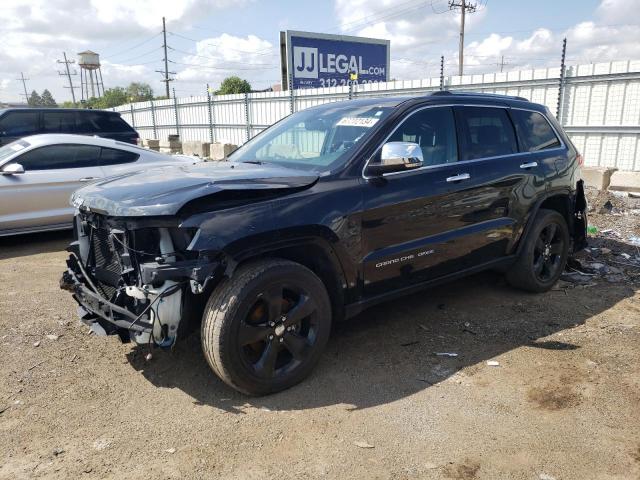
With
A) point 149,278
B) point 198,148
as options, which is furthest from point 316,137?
point 198,148

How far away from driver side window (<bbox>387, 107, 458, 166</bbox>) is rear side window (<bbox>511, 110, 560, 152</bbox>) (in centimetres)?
100

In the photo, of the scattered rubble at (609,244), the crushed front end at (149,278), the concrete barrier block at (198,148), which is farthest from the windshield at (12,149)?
the concrete barrier block at (198,148)

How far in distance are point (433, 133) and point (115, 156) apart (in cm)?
512

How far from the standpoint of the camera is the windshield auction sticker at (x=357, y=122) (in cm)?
390

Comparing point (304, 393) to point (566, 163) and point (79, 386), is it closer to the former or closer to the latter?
point (79, 386)

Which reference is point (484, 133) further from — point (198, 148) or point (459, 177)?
point (198, 148)

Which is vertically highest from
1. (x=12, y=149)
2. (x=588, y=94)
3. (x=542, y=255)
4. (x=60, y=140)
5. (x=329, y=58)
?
(x=329, y=58)

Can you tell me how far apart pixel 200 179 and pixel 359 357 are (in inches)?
69.2

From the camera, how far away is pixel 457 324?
14.8 ft

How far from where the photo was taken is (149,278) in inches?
114

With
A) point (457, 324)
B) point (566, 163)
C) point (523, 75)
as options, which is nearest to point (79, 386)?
point (457, 324)

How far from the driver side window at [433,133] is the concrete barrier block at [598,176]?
5.93m

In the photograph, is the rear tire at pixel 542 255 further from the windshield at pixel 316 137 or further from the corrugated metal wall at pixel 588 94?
the corrugated metal wall at pixel 588 94

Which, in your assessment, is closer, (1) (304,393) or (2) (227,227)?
(2) (227,227)
